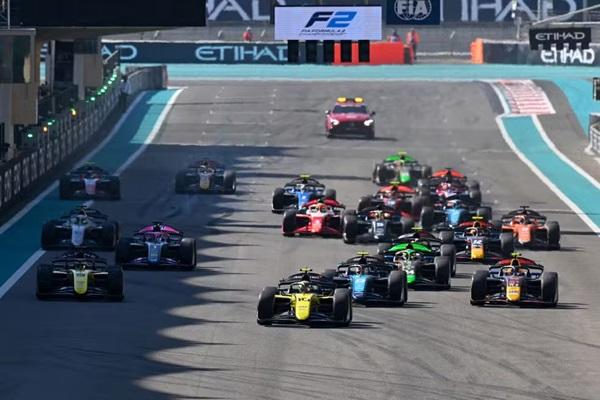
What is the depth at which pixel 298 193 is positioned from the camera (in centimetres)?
5603

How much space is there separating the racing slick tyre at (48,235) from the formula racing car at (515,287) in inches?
478

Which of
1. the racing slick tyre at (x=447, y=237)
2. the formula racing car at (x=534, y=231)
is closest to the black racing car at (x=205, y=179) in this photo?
the formula racing car at (x=534, y=231)

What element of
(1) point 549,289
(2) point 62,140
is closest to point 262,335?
(1) point 549,289

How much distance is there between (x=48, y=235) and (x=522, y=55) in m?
70.9

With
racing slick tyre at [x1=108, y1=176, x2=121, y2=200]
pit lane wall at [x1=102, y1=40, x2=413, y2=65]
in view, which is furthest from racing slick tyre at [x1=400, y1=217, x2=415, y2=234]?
pit lane wall at [x1=102, y1=40, x2=413, y2=65]

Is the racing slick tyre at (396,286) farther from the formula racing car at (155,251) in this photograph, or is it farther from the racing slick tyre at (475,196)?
the racing slick tyre at (475,196)

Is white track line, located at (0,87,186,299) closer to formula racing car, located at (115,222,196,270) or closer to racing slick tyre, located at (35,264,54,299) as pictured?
racing slick tyre, located at (35,264,54,299)

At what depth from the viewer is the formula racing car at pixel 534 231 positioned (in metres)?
47.9

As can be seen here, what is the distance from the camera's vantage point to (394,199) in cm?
5478

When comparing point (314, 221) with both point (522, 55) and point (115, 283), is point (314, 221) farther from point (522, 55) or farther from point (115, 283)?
point (522, 55)

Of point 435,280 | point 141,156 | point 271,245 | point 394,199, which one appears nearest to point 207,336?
point 435,280

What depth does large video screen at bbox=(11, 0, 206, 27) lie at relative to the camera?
5072 centimetres

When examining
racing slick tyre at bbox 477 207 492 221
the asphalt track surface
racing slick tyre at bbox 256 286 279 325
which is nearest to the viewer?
the asphalt track surface

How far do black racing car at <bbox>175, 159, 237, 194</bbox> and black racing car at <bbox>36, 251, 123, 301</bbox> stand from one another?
74.8 ft
